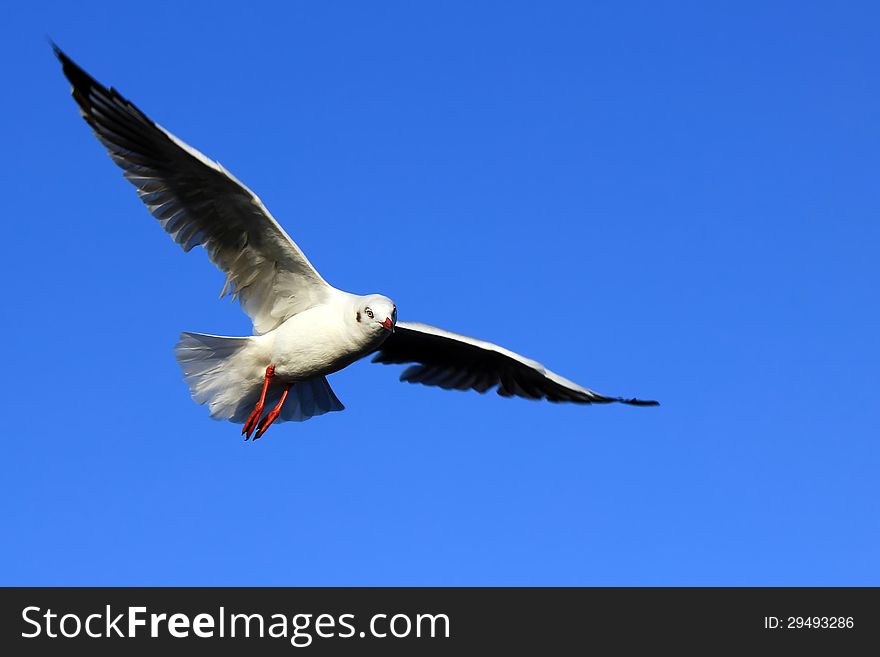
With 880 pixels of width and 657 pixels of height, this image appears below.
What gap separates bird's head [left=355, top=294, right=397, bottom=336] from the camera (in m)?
10.5

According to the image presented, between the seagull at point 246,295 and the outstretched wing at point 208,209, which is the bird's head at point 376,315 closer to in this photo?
the seagull at point 246,295

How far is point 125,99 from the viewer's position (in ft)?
33.4

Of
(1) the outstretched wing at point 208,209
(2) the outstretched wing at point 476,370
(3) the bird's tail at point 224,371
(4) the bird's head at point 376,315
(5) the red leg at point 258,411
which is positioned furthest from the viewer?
(2) the outstretched wing at point 476,370

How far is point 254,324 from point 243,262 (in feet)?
2.05

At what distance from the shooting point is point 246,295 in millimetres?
11281

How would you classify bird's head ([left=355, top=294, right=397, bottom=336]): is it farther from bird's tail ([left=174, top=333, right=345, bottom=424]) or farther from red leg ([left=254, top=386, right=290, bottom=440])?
red leg ([left=254, top=386, right=290, bottom=440])

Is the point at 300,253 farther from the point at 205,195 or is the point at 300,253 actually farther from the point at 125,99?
the point at 125,99

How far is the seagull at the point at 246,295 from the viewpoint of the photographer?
1038cm

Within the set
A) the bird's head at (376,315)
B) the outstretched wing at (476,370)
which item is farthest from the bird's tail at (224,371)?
the outstretched wing at (476,370)

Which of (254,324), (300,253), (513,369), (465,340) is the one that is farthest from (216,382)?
(513,369)

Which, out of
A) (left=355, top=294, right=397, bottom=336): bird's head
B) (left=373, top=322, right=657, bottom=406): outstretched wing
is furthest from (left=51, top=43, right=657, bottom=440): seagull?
(left=373, top=322, right=657, bottom=406): outstretched wing

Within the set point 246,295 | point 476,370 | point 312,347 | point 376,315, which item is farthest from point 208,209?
point 476,370
